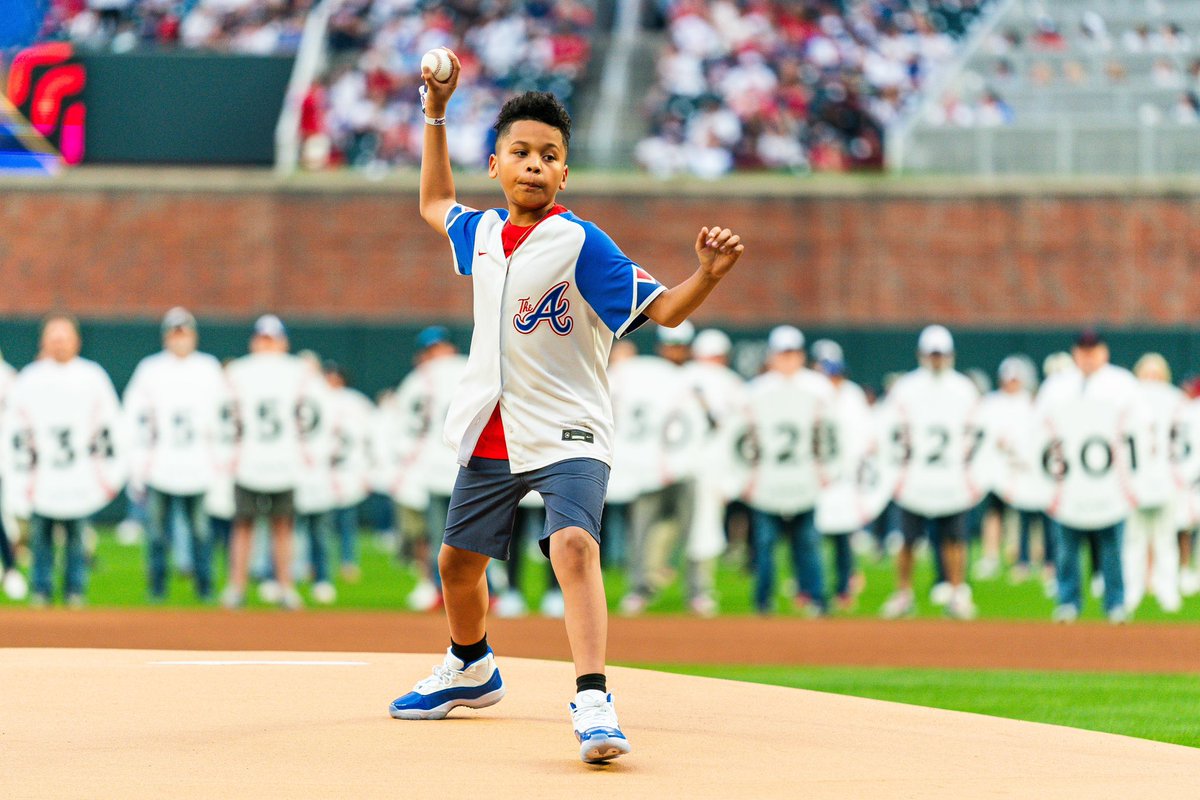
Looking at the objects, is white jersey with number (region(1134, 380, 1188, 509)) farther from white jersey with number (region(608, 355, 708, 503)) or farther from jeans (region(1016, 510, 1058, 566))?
white jersey with number (region(608, 355, 708, 503))

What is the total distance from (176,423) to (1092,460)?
24.0 ft

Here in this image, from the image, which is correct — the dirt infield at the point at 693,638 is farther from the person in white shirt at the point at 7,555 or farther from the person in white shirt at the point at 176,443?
the person in white shirt at the point at 7,555

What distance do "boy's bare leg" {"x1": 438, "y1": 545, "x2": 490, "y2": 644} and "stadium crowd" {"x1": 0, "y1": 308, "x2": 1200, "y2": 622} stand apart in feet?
23.0

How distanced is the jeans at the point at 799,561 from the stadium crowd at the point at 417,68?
14120mm

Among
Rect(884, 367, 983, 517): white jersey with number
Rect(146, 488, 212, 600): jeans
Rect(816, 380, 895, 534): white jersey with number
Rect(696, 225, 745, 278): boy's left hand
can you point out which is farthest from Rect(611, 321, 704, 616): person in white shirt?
Rect(696, 225, 745, 278): boy's left hand

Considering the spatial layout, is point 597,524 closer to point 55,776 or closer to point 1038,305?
point 55,776

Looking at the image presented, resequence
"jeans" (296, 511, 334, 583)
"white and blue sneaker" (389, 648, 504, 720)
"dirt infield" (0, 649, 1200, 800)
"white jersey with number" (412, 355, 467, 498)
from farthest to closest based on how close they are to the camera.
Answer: "jeans" (296, 511, 334, 583) → "white jersey with number" (412, 355, 467, 498) → "white and blue sneaker" (389, 648, 504, 720) → "dirt infield" (0, 649, 1200, 800)

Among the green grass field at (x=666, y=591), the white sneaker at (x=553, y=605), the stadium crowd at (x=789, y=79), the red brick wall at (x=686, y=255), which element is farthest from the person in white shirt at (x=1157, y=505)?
the stadium crowd at (x=789, y=79)

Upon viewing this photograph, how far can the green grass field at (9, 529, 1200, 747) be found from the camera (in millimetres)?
8820

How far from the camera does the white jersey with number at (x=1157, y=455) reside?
14.5m

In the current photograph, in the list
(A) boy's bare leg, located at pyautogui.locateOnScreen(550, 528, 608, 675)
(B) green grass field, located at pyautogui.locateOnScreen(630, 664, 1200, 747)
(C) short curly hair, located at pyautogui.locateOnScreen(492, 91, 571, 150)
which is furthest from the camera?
(B) green grass field, located at pyautogui.locateOnScreen(630, 664, 1200, 747)

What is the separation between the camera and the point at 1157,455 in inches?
572

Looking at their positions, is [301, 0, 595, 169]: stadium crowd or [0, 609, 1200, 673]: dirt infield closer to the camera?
[0, 609, 1200, 673]: dirt infield

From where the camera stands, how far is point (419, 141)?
28.2 metres
